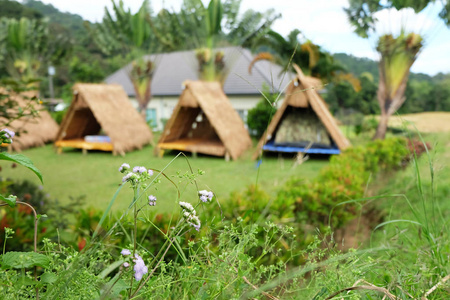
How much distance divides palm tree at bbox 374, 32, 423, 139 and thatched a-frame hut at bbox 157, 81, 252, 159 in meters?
5.71

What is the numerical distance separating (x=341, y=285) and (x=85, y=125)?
13.8 metres

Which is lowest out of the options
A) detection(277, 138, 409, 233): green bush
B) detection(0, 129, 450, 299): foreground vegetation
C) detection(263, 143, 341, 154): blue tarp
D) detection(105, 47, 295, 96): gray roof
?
detection(263, 143, 341, 154): blue tarp

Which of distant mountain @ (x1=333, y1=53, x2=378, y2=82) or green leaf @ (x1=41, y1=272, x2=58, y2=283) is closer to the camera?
green leaf @ (x1=41, y1=272, x2=58, y2=283)

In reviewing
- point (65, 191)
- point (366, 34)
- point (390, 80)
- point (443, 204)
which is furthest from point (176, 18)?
point (443, 204)

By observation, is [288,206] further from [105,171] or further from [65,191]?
[105,171]

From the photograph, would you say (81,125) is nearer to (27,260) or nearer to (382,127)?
(382,127)

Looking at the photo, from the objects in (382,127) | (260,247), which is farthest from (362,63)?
(260,247)

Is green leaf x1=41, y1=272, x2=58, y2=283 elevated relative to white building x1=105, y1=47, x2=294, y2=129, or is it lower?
lower

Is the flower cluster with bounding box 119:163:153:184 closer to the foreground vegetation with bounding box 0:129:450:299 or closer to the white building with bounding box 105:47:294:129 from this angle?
the foreground vegetation with bounding box 0:129:450:299

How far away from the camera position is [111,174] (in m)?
8.67

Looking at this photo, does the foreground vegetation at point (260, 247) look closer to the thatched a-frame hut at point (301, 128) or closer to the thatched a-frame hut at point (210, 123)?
the thatched a-frame hut at point (301, 128)

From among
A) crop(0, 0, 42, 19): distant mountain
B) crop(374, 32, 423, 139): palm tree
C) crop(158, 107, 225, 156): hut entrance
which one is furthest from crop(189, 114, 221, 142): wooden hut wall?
crop(0, 0, 42, 19): distant mountain

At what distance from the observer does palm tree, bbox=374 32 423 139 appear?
1300cm

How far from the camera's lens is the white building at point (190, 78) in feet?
64.4
